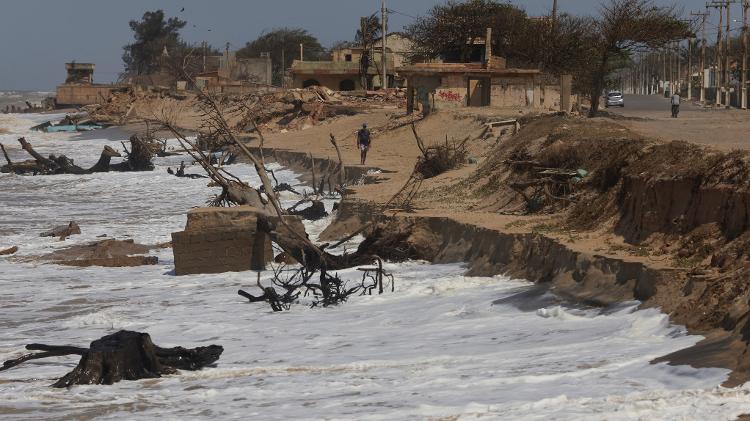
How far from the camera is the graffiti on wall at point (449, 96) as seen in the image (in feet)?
139

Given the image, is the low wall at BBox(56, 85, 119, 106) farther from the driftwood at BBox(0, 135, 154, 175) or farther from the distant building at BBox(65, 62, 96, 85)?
the driftwood at BBox(0, 135, 154, 175)

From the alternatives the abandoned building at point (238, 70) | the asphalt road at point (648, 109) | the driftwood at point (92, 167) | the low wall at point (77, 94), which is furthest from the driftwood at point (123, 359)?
the low wall at point (77, 94)

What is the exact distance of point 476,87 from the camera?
43.2 meters

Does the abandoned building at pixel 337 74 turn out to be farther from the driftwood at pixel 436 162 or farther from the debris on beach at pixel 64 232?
the debris on beach at pixel 64 232

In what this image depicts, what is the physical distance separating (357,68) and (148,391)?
2349 inches

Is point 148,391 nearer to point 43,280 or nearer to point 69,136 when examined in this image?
point 43,280

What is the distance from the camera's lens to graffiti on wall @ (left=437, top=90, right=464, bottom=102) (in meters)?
42.3

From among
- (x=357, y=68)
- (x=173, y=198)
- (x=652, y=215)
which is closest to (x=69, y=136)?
(x=357, y=68)

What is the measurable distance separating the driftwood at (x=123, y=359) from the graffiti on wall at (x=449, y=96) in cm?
3124

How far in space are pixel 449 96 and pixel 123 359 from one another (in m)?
32.3

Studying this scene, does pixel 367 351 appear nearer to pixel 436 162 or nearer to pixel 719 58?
pixel 436 162

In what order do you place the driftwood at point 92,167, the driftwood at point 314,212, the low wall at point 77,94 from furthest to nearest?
the low wall at point 77,94 < the driftwood at point 92,167 < the driftwood at point 314,212

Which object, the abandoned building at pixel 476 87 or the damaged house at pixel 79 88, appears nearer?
the abandoned building at pixel 476 87

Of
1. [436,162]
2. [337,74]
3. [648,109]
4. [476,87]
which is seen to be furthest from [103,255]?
[337,74]
